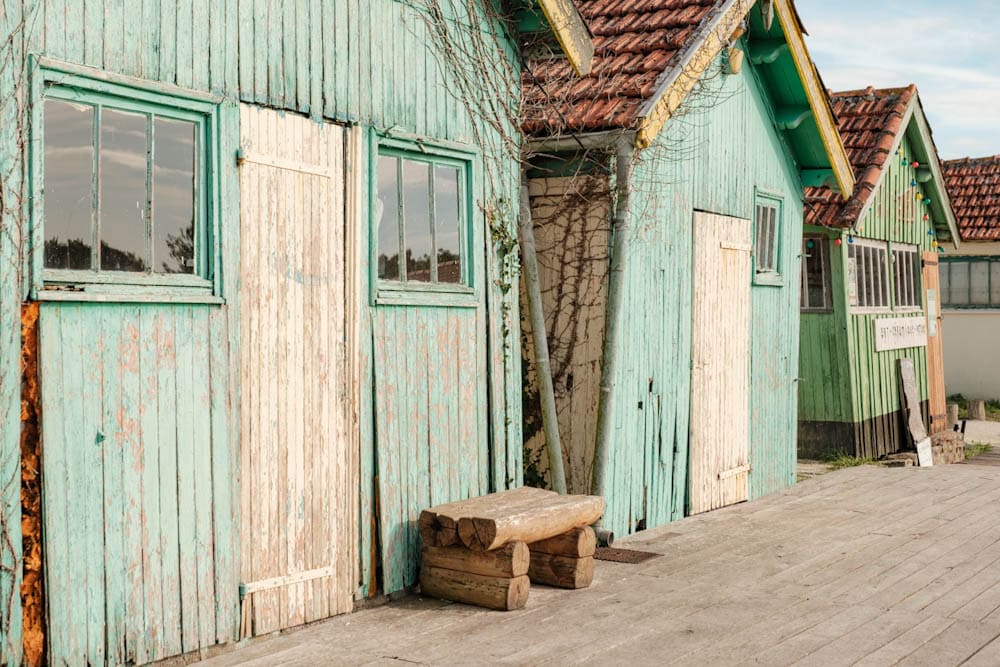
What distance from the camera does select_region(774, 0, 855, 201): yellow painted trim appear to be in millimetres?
11039

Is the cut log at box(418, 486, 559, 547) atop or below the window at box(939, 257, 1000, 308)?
below

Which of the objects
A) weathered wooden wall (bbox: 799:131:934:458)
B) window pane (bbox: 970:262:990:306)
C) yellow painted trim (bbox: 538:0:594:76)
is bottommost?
weathered wooden wall (bbox: 799:131:934:458)

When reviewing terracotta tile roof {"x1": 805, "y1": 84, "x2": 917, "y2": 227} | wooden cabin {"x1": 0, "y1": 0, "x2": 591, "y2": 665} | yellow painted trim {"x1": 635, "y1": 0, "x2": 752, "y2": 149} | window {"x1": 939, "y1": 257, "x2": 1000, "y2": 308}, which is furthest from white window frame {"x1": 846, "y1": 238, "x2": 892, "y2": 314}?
wooden cabin {"x1": 0, "y1": 0, "x2": 591, "y2": 665}

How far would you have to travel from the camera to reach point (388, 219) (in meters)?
7.08

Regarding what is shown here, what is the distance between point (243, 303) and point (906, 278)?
13.5 meters

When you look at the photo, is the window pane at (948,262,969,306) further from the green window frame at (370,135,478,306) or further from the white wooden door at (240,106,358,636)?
the white wooden door at (240,106,358,636)

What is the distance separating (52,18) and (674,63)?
5.33m

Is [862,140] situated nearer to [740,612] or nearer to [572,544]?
[572,544]

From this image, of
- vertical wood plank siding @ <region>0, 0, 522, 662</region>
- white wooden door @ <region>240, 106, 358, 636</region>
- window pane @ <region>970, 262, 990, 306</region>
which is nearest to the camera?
vertical wood plank siding @ <region>0, 0, 522, 662</region>

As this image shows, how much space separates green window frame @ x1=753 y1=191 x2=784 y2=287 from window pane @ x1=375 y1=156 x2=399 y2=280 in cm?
539

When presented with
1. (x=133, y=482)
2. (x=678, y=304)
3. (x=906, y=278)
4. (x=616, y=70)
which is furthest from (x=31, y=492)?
(x=906, y=278)

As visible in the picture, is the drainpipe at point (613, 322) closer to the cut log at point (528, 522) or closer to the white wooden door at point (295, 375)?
the cut log at point (528, 522)

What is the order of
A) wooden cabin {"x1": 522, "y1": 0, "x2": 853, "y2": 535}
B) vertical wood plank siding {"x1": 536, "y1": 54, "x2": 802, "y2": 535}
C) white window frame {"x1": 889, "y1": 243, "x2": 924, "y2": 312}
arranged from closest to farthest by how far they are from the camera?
wooden cabin {"x1": 522, "y1": 0, "x2": 853, "y2": 535}
vertical wood plank siding {"x1": 536, "y1": 54, "x2": 802, "y2": 535}
white window frame {"x1": 889, "y1": 243, "x2": 924, "y2": 312}

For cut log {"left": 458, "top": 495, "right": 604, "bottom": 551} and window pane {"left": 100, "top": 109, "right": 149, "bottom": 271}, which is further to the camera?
cut log {"left": 458, "top": 495, "right": 604, "bottom": 551}
